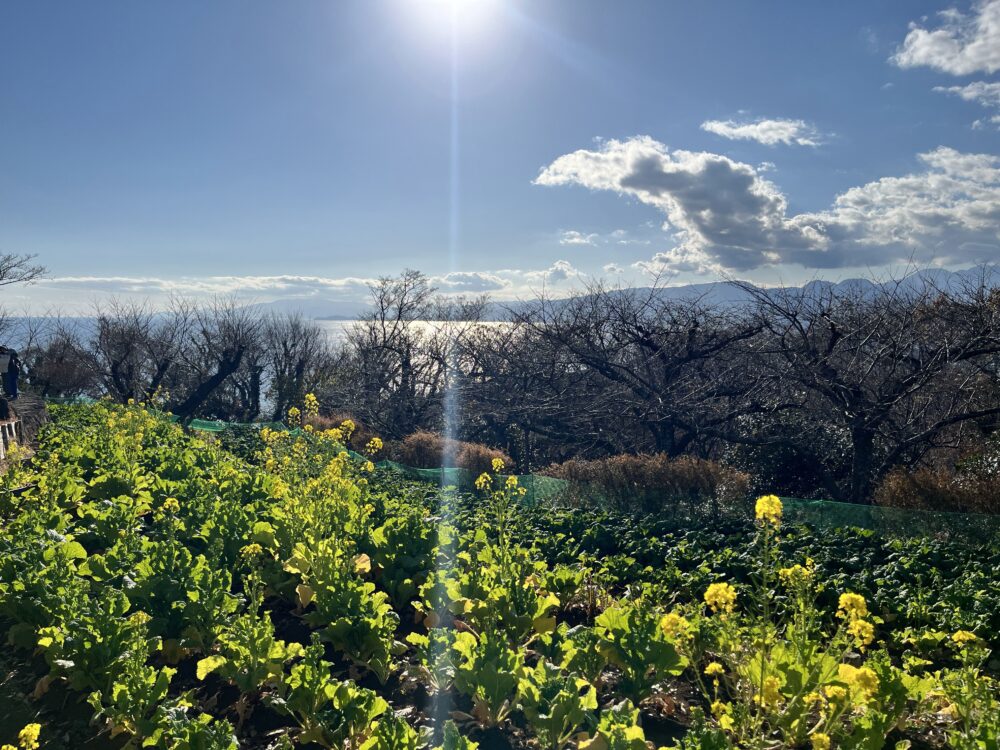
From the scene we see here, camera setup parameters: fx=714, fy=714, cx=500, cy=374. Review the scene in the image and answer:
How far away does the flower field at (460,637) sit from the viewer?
3295 mm

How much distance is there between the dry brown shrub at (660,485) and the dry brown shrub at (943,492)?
6.43 ft

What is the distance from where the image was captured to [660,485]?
10930 millimetres

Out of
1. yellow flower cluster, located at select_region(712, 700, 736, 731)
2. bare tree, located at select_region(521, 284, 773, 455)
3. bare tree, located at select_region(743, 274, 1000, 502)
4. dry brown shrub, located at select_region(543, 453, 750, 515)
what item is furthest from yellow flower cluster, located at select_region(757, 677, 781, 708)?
bare tree, located at select_region(521, 284, 773, 455)

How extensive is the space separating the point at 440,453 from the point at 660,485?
269 inches

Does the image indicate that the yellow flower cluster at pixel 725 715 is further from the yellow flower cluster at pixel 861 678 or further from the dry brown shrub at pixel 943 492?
the dry brown shrub at pixel 943 492

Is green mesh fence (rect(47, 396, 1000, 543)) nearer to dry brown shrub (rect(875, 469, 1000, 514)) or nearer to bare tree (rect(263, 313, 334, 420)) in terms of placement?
dry brown shrub (rect(875, 469, 1000, 514))

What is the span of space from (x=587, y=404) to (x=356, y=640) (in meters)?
11.4

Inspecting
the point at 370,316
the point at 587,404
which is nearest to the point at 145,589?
the point at 587,404

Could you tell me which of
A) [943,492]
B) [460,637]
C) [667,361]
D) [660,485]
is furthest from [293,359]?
[460,637]

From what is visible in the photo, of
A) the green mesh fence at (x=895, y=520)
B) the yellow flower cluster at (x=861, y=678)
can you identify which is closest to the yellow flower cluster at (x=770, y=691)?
the yellow flower cluster at (x=861, y=678)

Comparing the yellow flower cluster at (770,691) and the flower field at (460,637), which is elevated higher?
the yellow flower cluster at (770,691)

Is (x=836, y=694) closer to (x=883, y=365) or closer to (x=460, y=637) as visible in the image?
(x=460, y=637)

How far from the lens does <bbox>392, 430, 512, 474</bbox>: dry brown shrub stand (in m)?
15.0

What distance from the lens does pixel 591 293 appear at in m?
17.9
